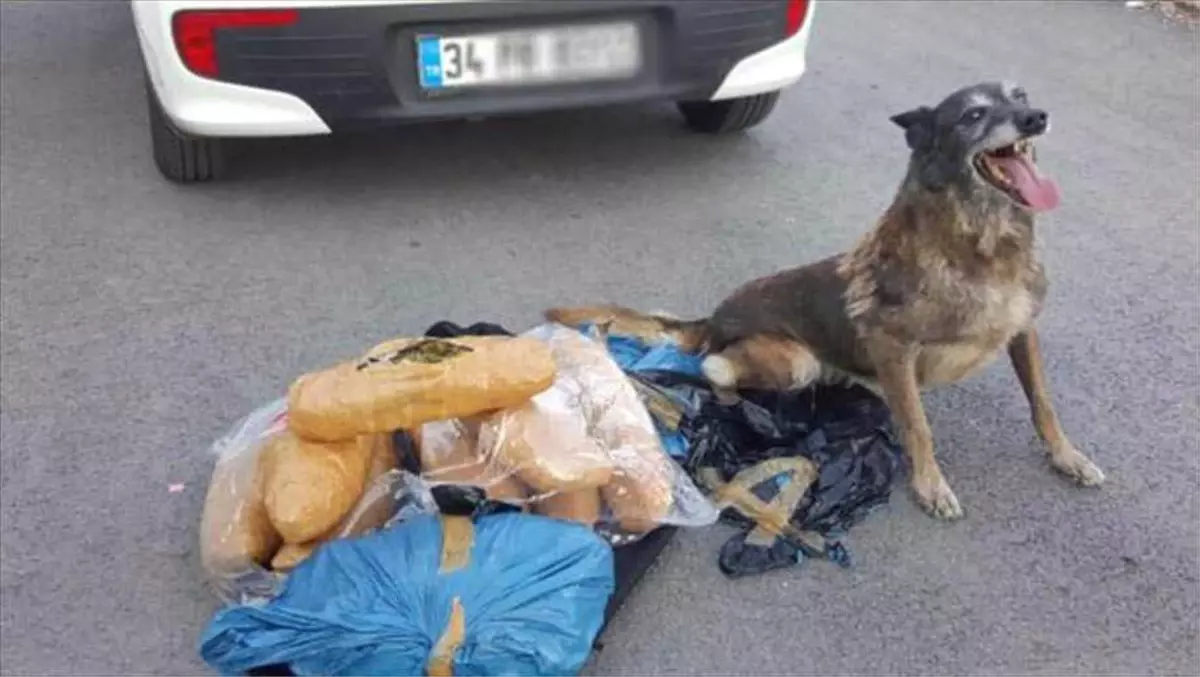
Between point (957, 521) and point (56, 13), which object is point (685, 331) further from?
point (56, 13)

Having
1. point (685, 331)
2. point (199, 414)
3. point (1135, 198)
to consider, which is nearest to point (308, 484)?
point (199, 414)

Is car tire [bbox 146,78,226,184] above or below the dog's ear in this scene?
below

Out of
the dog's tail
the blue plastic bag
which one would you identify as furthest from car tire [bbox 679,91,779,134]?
the blue plastic bag

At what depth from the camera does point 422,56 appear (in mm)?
4059

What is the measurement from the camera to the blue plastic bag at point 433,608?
2.46 m

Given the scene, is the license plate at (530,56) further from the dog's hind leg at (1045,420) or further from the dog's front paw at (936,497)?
the dog's front paw at (936,497)

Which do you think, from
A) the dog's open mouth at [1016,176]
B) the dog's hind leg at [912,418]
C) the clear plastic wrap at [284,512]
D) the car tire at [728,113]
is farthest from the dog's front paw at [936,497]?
the car tire at [728,113]

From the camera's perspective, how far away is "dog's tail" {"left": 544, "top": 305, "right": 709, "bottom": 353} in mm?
3512

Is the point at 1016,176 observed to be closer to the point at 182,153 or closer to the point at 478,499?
the point at 478,499

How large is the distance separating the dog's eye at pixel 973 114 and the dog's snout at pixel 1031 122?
0.27 ft

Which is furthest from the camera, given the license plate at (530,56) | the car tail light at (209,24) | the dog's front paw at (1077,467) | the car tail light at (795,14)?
the car tail light at (795,14)

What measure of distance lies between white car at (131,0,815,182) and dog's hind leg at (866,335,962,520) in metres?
1.47

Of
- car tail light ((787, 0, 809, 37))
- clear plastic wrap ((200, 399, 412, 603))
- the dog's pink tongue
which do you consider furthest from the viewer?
car tail light ((787, 0, 809, 37))

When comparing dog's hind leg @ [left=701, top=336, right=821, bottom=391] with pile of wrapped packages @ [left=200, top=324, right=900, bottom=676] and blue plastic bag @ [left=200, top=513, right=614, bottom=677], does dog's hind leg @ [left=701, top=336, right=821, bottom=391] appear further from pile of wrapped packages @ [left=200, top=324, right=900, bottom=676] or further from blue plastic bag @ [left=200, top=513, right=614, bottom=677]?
blue plastic bag @ [left=200, top=513, right=614, bottom=677]
